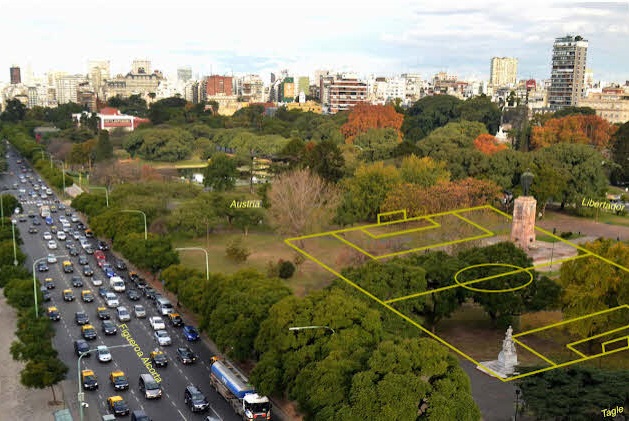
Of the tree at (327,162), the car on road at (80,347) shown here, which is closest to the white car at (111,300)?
the car on road at (80,347)

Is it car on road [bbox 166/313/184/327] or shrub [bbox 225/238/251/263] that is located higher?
shrub [bbox 225/238/251/263]

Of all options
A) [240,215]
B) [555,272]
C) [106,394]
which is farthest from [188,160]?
[106,394]

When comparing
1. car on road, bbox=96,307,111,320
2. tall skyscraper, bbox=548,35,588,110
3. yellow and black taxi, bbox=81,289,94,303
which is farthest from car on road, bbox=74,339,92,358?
tall skyscraper, bbox=548,35,588,110

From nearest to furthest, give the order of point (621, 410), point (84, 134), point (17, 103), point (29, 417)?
point (621, 410) < point (29, 417) < point (84, 134) < point (17, 103)

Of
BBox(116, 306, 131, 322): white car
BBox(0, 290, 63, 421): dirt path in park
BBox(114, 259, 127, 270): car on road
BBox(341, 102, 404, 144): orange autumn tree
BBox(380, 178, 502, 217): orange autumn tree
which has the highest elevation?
BBox(341, 102, 404, 144): orange autumn tree

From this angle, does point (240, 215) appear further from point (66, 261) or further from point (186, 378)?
point (186, 378)

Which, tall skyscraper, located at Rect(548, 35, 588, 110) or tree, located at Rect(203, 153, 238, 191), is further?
tall skyscraper, located at Rect(548, 35, 588, 110)

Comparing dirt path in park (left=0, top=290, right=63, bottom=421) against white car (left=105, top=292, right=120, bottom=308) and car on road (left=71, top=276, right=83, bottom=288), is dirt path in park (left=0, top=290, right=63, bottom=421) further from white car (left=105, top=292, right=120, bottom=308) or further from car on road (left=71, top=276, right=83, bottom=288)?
car on road (left=71, top=276, right=83, bottom=288)
